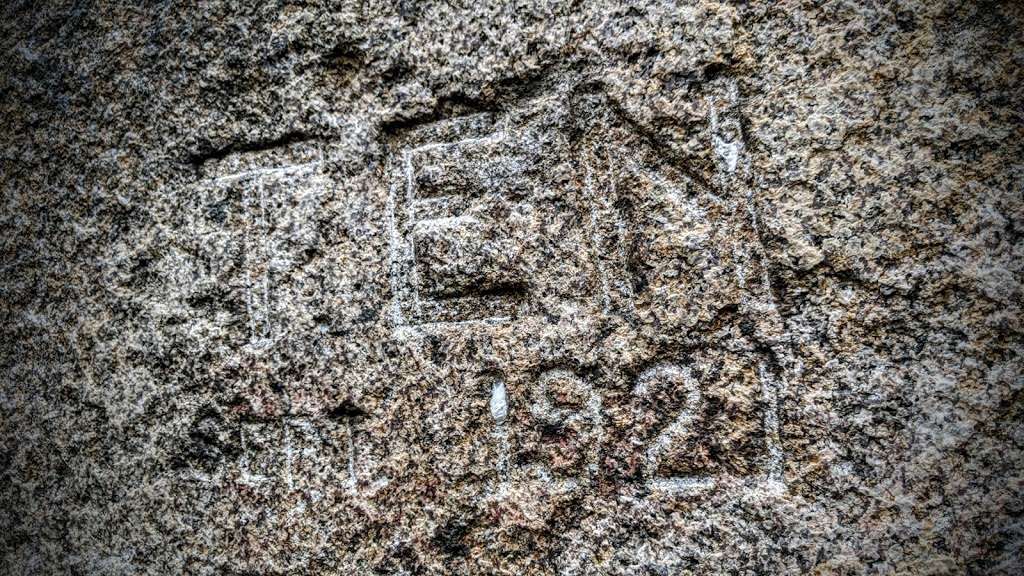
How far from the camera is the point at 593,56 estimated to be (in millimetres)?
939

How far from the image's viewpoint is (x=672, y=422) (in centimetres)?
89

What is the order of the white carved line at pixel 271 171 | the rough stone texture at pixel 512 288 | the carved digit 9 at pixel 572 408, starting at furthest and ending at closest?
1. the white carved line at pixel 271 171
2. the carved digit 9 at pixel 572 408
3. the rough stone texture at pixel 512 288

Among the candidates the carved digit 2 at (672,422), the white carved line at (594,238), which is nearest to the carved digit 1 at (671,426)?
the carved digit 2 at (672,422)

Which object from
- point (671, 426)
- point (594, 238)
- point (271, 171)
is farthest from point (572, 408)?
point (271, 171)

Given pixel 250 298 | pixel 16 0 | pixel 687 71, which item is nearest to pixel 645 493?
pixel 687 71

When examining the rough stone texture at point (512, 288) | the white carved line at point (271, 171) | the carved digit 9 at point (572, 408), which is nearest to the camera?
the rough stone texture at point (512, 288)

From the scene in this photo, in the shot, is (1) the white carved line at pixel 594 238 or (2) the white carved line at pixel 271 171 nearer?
(1) the white carved line at pixel 594 238

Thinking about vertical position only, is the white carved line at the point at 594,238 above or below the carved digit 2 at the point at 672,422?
above

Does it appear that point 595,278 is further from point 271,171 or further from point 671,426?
point 271,171

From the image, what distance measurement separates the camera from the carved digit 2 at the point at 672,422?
88 centimetres

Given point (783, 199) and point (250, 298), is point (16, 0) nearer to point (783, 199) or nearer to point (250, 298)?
point (250, 298)

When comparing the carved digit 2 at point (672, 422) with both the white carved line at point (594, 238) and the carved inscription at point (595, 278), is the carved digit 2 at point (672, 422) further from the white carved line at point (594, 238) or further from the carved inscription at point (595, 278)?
the white carved line at point (594, 238)

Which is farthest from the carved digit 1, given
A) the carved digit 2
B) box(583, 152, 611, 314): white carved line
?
box(583, 152, 611, 314): white carved line

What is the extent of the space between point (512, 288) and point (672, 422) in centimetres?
35
